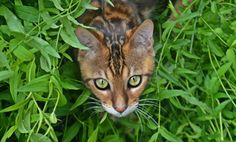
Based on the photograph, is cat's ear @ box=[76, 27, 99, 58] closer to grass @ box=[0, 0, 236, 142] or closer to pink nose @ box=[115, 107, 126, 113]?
grass @ box=[0, 0, 236, 142]

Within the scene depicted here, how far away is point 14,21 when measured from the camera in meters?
1.85

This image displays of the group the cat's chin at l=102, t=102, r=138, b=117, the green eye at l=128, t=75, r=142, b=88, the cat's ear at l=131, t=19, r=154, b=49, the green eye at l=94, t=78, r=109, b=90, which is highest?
the cat's ear at l=131, t=19, r=154, b=49

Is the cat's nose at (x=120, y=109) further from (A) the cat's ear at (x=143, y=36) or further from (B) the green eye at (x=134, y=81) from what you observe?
(A) the cat's ear at (x=143, y=36)

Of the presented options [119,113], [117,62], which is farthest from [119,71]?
[119,113]

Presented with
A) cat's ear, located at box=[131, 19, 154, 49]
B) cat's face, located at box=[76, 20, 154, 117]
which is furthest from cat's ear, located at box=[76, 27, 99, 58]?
cat's ear, located at box=[131, 19, 154, 49]

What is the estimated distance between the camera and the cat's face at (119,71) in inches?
76.8

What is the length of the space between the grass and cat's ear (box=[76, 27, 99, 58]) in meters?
0.05

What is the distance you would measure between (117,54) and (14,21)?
1.08 feet

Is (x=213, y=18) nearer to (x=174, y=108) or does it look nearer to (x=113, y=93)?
(x=174, y=108)

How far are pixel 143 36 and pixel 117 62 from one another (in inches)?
4.8

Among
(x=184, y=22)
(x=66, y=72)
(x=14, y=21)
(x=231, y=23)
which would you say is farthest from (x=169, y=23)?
(x=14, y=21)

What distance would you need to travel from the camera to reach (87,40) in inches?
Answer: 75.5

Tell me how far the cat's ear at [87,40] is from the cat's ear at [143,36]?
0.12 m

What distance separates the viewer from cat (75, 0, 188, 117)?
1.95 metres
